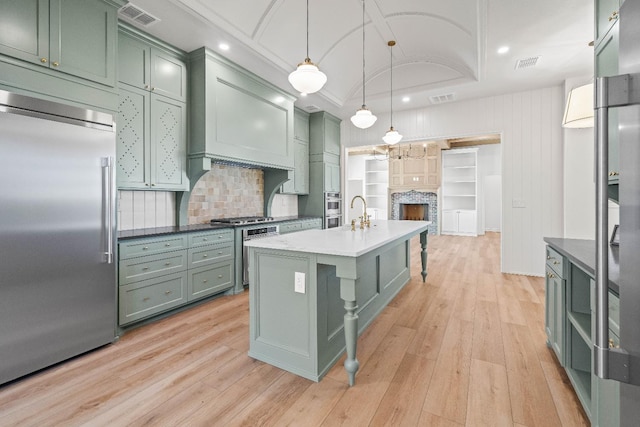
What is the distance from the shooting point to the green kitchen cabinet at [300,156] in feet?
18.3

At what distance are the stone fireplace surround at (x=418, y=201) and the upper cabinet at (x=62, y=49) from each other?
9.24 m

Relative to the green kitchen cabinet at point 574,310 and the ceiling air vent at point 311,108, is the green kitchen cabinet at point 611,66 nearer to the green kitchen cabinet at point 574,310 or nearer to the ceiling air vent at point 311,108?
the green kitchen cabinet at point 574,310

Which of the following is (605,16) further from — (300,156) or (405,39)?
(300,156)

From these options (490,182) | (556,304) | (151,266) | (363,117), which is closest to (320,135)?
(363,117)

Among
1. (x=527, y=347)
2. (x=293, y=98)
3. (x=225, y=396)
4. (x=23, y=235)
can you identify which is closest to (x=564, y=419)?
(x=527, y=347)

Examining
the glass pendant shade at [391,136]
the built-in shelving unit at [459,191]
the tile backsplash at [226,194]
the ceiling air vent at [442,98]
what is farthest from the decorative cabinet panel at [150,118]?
the built-in shelving unit at [459,191]

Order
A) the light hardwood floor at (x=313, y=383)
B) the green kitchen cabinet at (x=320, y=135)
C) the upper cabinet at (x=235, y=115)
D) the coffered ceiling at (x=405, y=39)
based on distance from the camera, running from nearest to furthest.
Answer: the light hardwood floor at (x=313, y=383), the coffered ceiling at (x=405, y=39), the upper cabinet at (x=235, y=115), the green kitchen cabinet at (x=320, y=135)

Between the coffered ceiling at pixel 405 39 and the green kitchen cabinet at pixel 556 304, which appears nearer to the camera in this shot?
the green kitchen cabinet at pixel 556 304

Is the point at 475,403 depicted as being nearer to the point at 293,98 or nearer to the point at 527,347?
the point at 527,347

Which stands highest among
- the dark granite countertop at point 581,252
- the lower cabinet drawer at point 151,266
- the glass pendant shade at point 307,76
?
the glass pendant shade at point 307,76

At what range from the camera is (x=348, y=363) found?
1.96 meters

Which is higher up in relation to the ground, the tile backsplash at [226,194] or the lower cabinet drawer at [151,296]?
the tile backsplash at [226,194]

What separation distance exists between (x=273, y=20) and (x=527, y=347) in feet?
13.2

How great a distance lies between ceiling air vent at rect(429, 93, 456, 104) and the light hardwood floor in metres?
3.51
